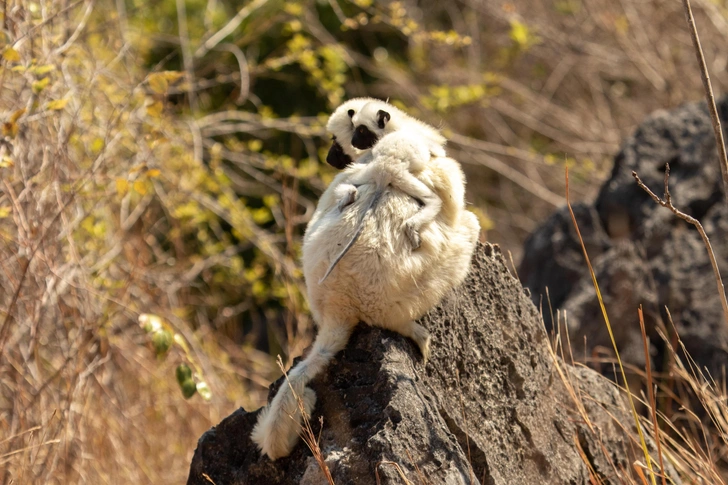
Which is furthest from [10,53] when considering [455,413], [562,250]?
[562,250]

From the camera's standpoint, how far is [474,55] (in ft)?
40.6

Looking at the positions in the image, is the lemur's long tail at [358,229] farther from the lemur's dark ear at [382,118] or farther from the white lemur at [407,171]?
the lemur's dark ear at [382,118]

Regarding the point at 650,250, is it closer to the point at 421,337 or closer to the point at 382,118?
the point at 382,118

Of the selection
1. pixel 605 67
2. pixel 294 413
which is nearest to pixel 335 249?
pixel 294 413

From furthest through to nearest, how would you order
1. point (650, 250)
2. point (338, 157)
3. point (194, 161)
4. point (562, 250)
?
point (194, 161) → point (562, 250) → point (650, 250) → point (338, 157)

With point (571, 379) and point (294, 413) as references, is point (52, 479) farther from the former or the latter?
point (571, 379)

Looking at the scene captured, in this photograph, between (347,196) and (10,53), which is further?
(10,53)

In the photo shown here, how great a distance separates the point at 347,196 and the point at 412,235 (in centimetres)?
32

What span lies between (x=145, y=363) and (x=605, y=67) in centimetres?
785

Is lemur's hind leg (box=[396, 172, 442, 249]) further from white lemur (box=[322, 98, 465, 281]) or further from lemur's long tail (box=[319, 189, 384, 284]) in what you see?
lemur's long tail (box=[319, 189, 384, 284])

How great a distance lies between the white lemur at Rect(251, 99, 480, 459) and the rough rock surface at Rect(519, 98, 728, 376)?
2563mm

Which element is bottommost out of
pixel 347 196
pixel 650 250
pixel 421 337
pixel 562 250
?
pixel 562 250

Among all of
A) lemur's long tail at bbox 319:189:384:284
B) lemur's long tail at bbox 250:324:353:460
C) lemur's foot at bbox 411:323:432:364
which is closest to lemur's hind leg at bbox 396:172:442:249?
lemur's long tail at bbox 319:189:384:284

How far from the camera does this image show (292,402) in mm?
3084
